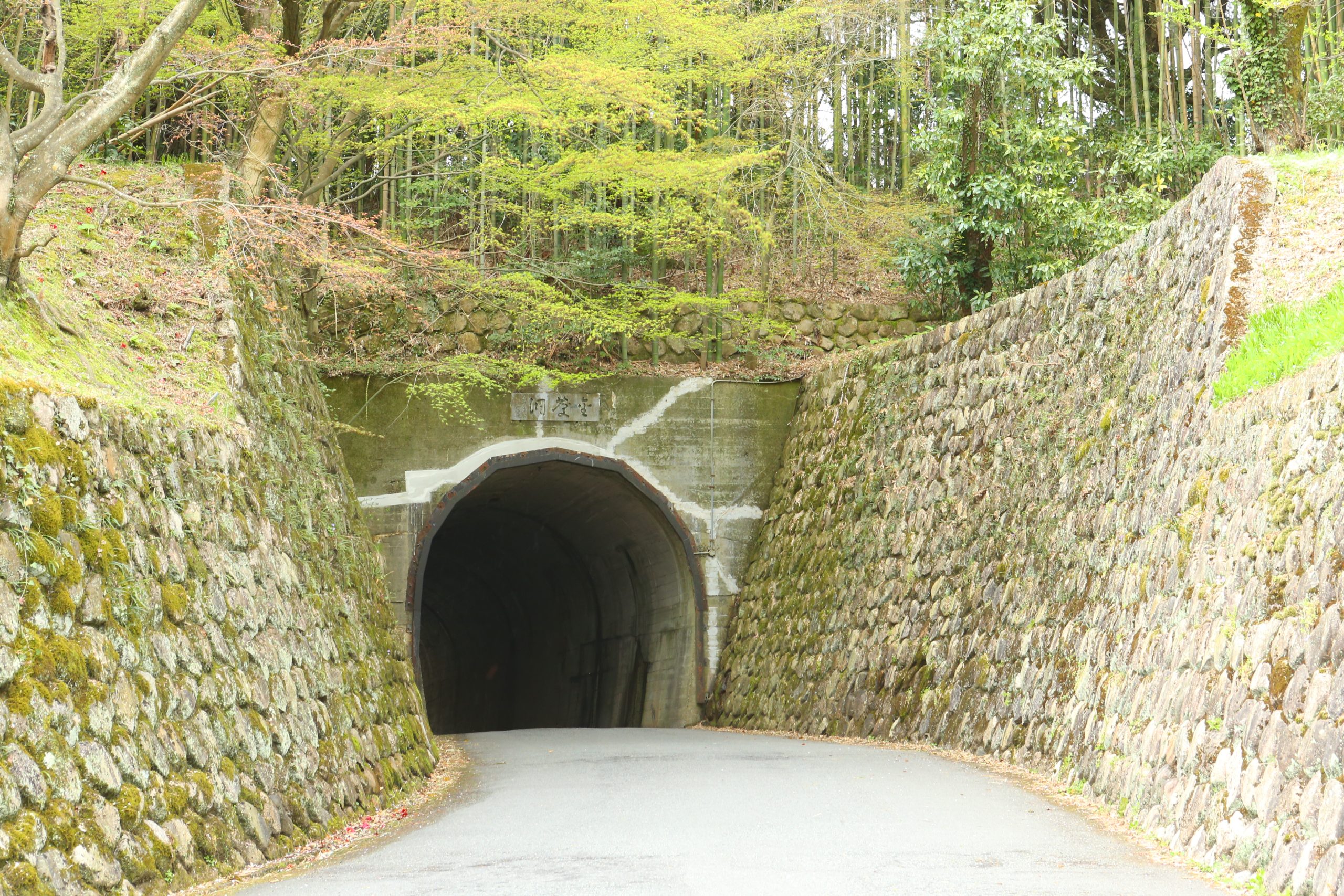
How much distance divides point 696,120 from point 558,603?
27.1 ft

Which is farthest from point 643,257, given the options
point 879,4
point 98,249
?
point 98,249

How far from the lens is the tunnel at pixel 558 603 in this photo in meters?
15.0

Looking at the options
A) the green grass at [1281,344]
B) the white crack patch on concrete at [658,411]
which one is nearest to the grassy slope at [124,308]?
the green grass at [1281,344]

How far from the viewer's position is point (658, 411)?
49.3 ft

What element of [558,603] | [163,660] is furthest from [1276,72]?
[558,603]

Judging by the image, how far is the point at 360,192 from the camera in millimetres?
16422

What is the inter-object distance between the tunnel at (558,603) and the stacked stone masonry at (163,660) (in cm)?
666

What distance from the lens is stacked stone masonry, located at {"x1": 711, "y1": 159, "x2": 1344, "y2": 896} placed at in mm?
5199

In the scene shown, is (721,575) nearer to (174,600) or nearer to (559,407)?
(559,407)

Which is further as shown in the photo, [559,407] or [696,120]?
[696,120]

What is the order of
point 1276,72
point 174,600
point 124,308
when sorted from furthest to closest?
point 1276,72, point 124,308, point 174,600

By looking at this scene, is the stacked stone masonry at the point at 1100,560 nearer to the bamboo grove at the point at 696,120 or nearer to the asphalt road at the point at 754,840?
the asphalt road at the point at 754,840

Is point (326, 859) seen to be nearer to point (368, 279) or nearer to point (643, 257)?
point (368, 279)

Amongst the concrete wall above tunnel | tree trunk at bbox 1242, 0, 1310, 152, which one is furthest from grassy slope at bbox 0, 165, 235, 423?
tree trunk at bbox 1242, 0, 1310, 152
